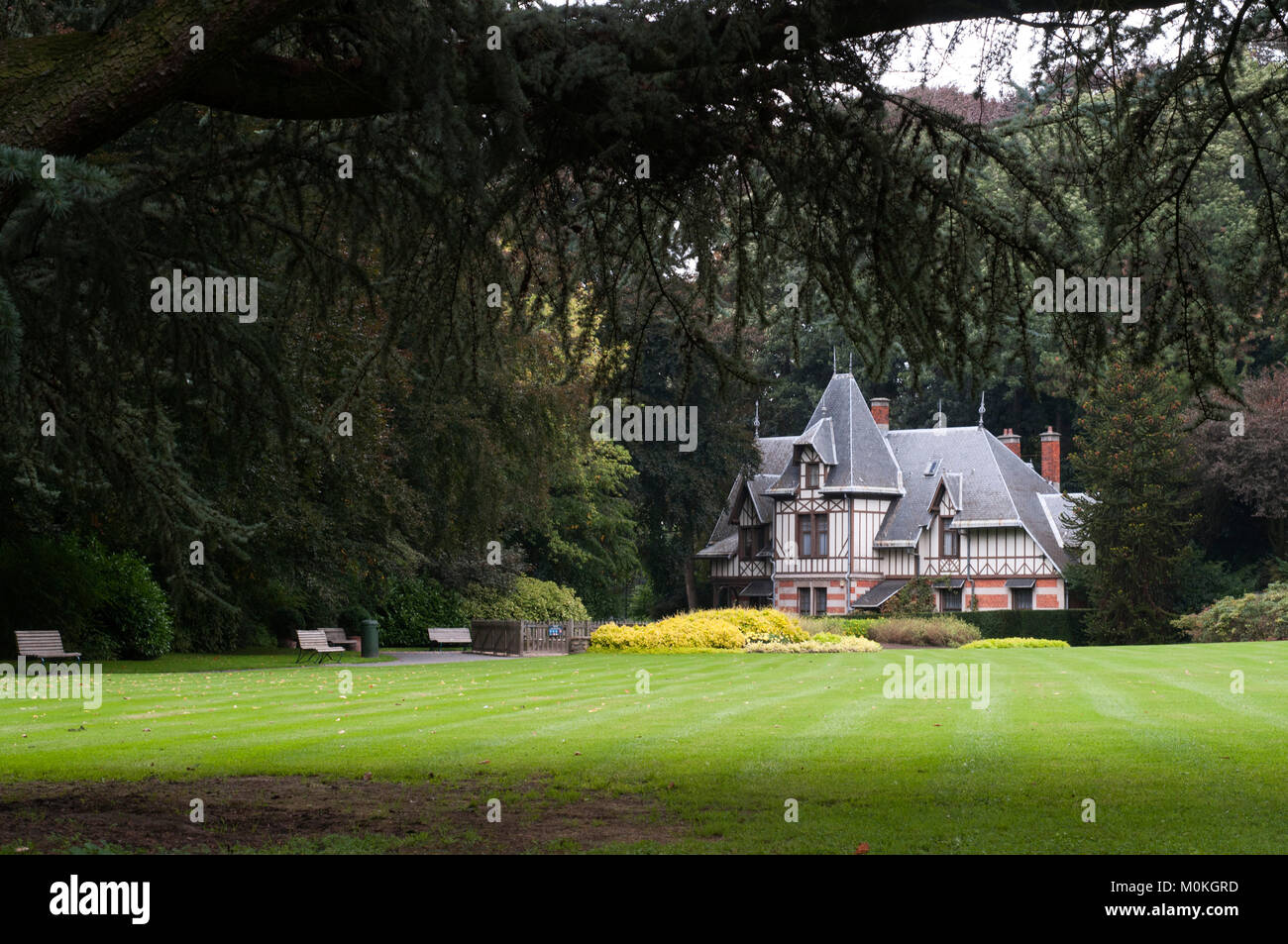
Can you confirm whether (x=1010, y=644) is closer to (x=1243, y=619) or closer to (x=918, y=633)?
(x=918, y=633)

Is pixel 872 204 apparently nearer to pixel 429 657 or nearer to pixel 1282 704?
pixel 1282 704

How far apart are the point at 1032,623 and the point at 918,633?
8379mm

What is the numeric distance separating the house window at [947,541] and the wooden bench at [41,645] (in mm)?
33679

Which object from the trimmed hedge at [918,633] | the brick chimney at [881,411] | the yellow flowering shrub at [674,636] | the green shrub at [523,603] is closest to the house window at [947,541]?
the brick chimney at [881,411]

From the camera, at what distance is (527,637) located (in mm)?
30469

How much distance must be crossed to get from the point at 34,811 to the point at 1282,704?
13.2 meters

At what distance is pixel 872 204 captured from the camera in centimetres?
824

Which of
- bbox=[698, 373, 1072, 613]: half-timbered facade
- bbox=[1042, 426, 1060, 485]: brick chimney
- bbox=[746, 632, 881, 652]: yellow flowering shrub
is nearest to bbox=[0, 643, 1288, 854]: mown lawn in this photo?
bbox=[746, 632, 881, 652]: yellow flowering shrub

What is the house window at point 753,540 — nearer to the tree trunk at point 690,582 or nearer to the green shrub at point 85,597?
the tree trunk at point 690,582

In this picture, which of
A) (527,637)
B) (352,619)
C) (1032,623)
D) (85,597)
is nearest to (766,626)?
(527,637)

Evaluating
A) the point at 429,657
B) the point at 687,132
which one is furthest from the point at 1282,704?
the point at 429,657

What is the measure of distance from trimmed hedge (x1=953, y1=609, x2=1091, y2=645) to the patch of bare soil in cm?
3563

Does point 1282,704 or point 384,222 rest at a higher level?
point 384,222
